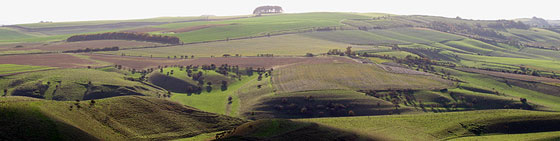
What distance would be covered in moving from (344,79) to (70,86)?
2470 inches

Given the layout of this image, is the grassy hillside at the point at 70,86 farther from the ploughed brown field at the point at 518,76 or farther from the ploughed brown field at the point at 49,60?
the ploughed brown field at the point at 518,76

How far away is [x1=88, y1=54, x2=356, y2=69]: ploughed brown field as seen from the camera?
11850 centimetres

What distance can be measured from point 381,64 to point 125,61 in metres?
78.3

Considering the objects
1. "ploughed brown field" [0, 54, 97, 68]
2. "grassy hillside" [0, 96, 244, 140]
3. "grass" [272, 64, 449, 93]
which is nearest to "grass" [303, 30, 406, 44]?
"grass" [272, 64, 449, 93]

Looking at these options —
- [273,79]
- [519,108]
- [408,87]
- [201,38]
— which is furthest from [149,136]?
[201,38]

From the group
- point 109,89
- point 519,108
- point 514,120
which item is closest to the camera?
point 514,120

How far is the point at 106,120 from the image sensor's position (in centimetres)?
6138

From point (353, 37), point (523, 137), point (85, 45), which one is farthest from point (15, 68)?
point (353, 37)

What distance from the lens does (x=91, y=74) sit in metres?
99.3

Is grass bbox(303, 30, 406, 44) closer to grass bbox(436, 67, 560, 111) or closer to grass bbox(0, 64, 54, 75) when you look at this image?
grass bbox(436, 67, 560, 111)

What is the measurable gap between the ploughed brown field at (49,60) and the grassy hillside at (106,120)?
52.4 meters

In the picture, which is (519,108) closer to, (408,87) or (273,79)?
(408,87)

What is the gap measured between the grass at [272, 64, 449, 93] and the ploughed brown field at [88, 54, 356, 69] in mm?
9485

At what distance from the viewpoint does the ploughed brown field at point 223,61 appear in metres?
118
